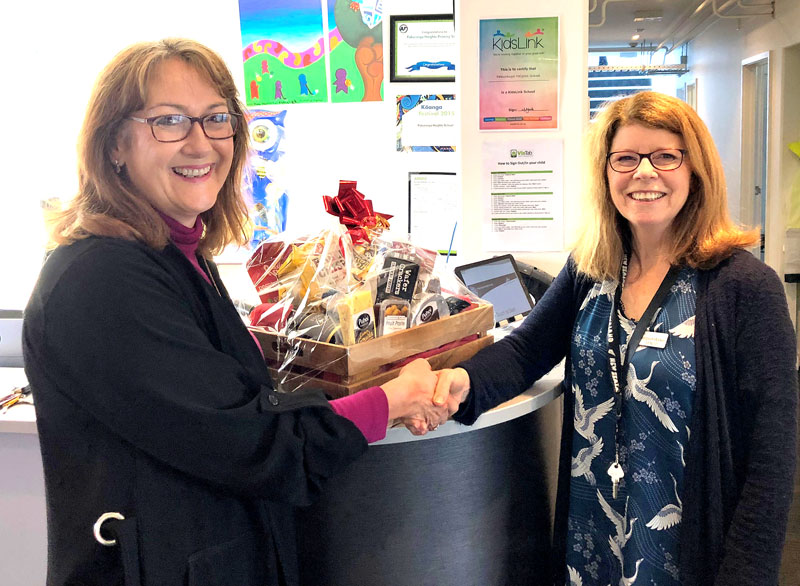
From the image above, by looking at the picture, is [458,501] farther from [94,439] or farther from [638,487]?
[94,439]

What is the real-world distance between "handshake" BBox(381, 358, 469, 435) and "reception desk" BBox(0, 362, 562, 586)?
0.17 feet

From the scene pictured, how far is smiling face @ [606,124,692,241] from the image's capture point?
150cm

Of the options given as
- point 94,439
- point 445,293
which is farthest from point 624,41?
point 94,439

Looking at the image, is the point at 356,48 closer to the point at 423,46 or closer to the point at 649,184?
the point at 423,46

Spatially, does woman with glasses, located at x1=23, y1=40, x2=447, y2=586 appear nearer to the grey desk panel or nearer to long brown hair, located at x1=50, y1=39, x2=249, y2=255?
long brown hair, located at x1=50, y1=39, x2=249, y2=255

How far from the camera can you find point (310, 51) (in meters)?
3.74

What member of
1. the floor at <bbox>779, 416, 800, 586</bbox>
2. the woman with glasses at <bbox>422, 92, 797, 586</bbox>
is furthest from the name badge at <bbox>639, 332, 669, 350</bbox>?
the floor at <bbox>779, 416, 800, 586</bbox>

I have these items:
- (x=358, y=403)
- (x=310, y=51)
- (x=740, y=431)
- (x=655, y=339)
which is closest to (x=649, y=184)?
(x=655, y=339)

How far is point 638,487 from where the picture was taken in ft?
4.97

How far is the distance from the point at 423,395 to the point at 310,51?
9.12 feet

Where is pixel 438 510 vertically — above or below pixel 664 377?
below

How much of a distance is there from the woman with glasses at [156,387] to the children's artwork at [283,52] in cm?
256

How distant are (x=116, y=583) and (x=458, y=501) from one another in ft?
2.51

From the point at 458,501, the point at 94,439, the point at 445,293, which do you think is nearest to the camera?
the point at 94,439
